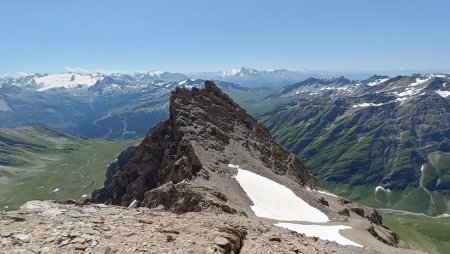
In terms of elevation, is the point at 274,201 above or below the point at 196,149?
below

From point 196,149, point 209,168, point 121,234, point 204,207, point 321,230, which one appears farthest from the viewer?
point 196,149

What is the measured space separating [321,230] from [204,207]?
56.1 ft

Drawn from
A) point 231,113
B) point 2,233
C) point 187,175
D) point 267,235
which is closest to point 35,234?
point 2,233

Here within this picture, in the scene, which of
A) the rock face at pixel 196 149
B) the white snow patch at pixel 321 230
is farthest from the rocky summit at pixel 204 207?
the rock face at pixel 196 149

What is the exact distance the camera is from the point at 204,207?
1895 inches

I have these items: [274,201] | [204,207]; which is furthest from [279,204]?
[204,207]

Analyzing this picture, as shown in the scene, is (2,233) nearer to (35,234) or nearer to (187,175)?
(35,234)

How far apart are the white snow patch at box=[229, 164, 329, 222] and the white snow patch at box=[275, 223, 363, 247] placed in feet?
20.8

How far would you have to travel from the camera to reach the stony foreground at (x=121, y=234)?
70.2ft

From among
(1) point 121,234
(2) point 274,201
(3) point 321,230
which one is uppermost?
(1) point 121,234

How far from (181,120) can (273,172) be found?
2153cm

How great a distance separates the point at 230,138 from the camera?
325 feet

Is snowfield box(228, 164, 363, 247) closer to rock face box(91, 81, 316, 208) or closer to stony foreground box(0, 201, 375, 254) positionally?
rock face box(91, 81, 316, 208)

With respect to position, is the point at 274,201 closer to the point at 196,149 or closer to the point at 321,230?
the point at 321,230
